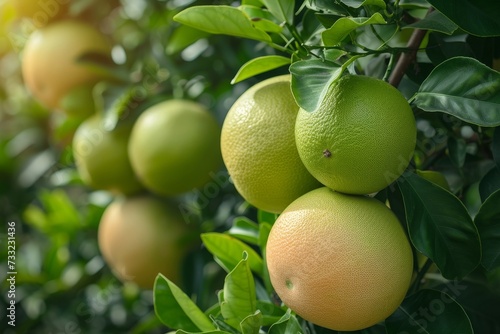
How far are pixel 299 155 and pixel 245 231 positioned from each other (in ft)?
0.97

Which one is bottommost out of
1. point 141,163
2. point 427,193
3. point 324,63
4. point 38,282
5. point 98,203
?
point 38,282

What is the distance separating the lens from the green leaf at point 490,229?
75cm

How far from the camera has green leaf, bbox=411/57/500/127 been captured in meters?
0.68

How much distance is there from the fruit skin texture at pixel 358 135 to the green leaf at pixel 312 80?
22 millimetres

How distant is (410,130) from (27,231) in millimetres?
1685

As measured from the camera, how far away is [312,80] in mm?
693

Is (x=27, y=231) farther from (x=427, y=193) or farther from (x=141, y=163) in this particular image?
(x=427, y=193)

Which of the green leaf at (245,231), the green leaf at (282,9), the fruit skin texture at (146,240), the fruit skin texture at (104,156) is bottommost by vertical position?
the fruit skin texture at (146,240)

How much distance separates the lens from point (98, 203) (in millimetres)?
1700

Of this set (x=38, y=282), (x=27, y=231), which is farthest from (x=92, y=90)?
(x=27, y=231)

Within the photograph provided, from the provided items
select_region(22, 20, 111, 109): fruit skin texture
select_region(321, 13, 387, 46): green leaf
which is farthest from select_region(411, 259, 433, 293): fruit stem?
select_region(22, 20, 111, 109): fruit skin texture

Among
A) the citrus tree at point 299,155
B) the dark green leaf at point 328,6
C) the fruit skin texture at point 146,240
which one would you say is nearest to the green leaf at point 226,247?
the citrus tree at point 299,155

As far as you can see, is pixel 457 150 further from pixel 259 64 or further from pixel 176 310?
pixel 176 310

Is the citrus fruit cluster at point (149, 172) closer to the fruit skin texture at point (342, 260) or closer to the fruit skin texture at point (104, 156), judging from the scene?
the fruit skin texture at point (104, 156)
